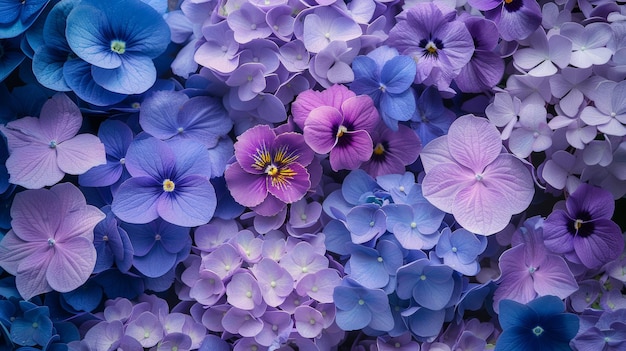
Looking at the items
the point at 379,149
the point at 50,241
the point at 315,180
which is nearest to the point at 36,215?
the point at 50,241

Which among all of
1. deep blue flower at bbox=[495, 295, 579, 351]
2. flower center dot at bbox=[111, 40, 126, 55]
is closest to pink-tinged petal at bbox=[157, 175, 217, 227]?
flower center dot at bbox=[111, 40, 126, 55]

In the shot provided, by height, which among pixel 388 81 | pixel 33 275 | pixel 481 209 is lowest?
pixel 33 275

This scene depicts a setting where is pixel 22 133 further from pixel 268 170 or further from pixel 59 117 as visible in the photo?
pixel 268 170

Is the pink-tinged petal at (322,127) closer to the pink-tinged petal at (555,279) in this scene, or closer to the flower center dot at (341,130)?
the flower center dot at (341,130)

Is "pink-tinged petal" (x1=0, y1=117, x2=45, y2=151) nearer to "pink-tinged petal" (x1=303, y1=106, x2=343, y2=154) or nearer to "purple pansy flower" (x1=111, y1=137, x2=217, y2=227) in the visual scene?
"purple pansy flower" (x1=111, y1=137, x2=217, y2=227)

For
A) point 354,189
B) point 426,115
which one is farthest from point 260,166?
point 426,115
